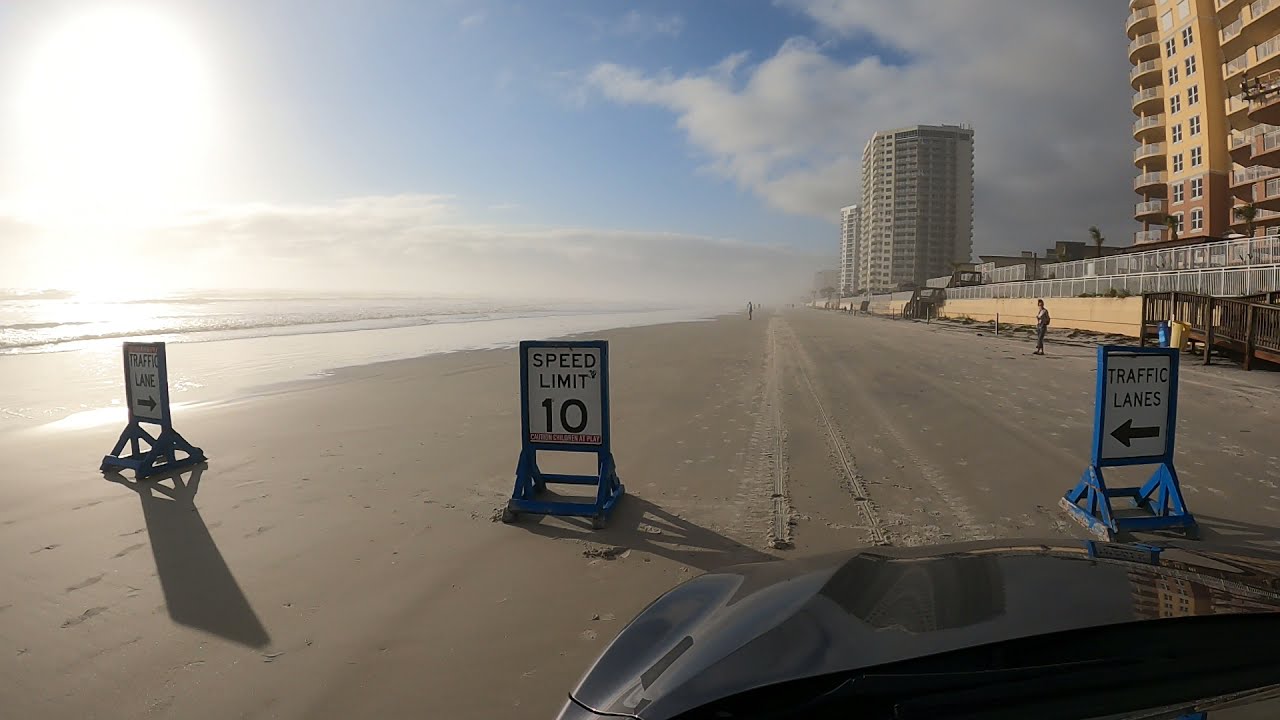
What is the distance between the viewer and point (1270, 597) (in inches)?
69.7

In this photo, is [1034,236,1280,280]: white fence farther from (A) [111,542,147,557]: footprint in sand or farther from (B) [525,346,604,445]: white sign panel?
(A) [111,542,147,557]: footprint in sand

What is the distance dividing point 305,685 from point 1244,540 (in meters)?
6.75

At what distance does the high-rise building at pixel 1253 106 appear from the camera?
39156mm

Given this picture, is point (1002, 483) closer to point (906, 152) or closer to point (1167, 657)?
point (1167, 657)

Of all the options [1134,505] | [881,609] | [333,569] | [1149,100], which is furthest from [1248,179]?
[333,569]

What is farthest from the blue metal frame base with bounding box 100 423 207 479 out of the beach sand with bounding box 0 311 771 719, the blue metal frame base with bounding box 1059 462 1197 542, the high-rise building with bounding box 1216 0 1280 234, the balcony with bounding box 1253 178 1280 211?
the balcony with bounding box 1253 178 1280 211

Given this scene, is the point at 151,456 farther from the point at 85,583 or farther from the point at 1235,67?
the point at 1235,67

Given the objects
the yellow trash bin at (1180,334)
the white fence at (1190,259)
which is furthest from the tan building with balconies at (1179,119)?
the yellow trash bin at (1180,334)

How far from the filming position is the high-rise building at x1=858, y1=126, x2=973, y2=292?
173 meters

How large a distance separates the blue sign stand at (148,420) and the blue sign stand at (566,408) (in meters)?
4.29

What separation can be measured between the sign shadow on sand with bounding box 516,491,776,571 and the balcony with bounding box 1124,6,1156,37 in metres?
71.0

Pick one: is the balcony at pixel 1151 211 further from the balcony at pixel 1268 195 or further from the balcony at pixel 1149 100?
the balcony at pixel 1268 195

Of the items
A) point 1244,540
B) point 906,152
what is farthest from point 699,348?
point 906,152

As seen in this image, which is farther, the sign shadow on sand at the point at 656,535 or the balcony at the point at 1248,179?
the balcony at the point at 1248,179
